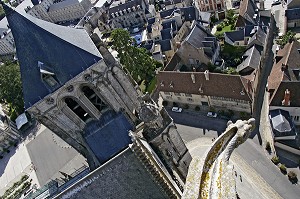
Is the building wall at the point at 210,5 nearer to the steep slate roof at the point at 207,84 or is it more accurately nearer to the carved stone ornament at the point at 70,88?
the steep slate roof at the point at 207,84

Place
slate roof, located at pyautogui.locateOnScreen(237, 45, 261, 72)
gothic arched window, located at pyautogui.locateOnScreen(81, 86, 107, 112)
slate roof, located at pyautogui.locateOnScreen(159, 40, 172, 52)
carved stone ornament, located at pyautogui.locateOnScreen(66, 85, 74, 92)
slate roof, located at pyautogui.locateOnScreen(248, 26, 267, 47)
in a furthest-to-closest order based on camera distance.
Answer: slate roof, located at pyautogui.locateOnScreen(159, 40, 172, 52) → slate roof, located at pyautogui.locateOnScreen(248, 26, 267, 47) → slate roof, located at pyautogui.locateOnScreen(237, 45, 261, 72) → gothic arched window, located at pyautogui.locateOnScreen(81, 86, 107, 112) → carved stone ornament, located at pyautogui.locateOnScreen(66, 85, 74, 92)

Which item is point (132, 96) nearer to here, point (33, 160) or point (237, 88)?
point (237, 88)

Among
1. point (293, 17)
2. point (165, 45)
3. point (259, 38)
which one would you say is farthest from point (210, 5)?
point (259, 38)

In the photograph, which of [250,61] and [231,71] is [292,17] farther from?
[231,71]

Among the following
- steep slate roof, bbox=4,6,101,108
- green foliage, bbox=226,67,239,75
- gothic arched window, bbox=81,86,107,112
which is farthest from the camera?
green foliage, bbox=226,67,239,75

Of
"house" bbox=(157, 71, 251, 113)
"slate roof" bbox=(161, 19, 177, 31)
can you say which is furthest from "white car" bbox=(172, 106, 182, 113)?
"slate roof" bbox=(161, 19, 177, 31)

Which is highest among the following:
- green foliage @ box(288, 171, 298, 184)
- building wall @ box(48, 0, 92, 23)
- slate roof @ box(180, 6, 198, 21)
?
building wall @ box(48, 0, 92, 23)

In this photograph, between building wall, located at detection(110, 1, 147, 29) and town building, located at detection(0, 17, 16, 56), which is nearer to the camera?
building wall, located at detection(110, 1, 147, 29)

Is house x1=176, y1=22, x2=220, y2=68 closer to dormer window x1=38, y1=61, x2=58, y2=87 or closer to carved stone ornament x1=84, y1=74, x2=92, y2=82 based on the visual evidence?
carved stone ornament x1=84, y1=74, x2=92, y2=82
